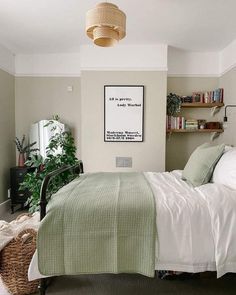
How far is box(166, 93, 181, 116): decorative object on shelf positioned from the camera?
362 centimetres

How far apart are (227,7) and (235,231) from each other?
2223 millimetres

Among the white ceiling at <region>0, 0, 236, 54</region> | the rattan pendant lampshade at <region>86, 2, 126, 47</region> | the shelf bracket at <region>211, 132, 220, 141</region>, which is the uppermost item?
the white ceiling at <region>0, 0, 236, 54</region>

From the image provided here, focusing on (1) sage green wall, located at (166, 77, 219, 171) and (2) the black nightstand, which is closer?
(2) the black nightstand

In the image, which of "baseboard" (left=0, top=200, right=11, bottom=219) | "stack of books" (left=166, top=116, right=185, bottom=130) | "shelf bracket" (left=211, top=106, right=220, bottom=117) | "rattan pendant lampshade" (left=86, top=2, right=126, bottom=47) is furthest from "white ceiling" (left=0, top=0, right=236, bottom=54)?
"baseboard" (left=0, top=200, right=11, bottom=219)

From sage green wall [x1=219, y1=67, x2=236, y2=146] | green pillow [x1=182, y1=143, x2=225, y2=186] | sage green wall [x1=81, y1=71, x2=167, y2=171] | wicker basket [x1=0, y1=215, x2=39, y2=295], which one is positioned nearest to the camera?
wicker basket [x1=0, y1=215, x2=39, y2=295]

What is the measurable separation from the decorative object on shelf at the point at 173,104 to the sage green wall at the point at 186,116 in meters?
0.22

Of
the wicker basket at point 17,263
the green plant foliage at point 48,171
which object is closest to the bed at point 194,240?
the wicker basket at point 17,263

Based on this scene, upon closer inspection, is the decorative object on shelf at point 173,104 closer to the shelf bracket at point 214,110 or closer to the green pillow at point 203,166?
the shelf bracket at point 214,110

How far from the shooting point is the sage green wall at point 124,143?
11.5 ft

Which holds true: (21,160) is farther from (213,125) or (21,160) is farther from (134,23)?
(213,125)

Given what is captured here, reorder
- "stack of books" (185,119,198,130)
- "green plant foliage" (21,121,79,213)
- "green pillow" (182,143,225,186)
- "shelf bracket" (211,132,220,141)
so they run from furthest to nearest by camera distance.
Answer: "shelf bracket" (211,132,220,141) → "stack of books" (185,119,198,130) → "green plant foliage" (21,121,79,213) → "green pillow" (182,143,225,186)

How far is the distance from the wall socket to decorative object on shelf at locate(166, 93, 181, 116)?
94 centimetres

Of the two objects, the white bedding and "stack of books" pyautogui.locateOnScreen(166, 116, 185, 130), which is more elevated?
"stack of books" pyautogui.locateOnScreen(166, 116, 185, 130)

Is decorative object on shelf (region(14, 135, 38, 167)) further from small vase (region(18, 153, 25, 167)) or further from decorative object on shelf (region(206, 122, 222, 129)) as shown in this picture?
decorative object on shelf (region(206, 122, 222, 129))
